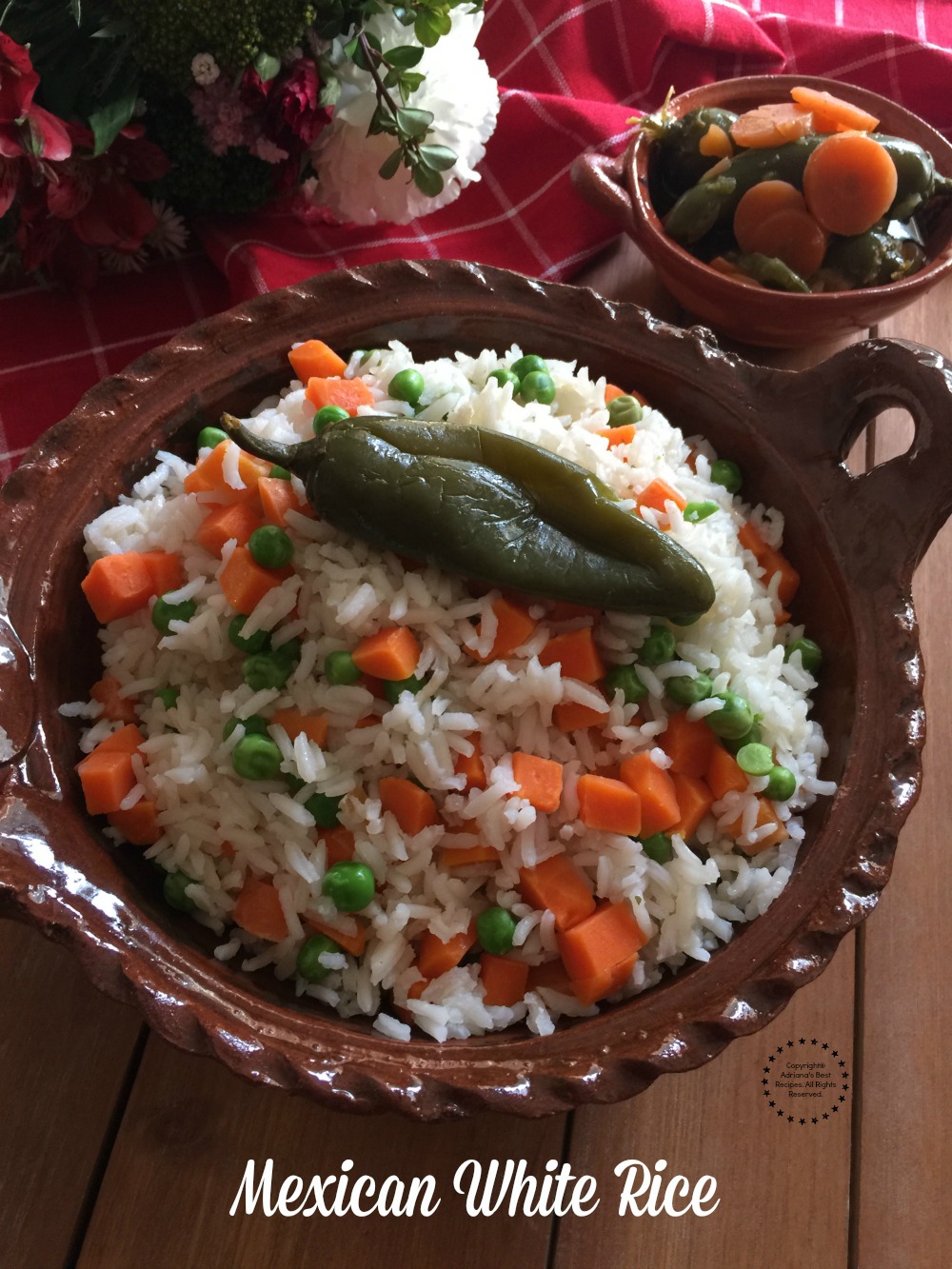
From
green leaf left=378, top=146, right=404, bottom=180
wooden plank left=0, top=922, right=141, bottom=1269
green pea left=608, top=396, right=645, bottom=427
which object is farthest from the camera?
green leaf left=378, top=146, right=404, bottom=180

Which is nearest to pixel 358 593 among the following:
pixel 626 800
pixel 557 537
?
pixel 557 537

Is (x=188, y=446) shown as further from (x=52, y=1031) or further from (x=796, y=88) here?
(x=796, y=88)

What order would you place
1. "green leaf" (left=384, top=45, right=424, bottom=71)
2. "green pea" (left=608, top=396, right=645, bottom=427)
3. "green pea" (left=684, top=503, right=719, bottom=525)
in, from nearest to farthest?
"green pea" (left=684, top=503, right=719, bottom=525) → "green pea" (left=608, top=396, right=645, bottom=427) → "green leaf" (left=384, top=45, right=424, bottom=71)

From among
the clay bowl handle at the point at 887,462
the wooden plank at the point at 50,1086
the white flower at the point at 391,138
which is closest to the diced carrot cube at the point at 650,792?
the clay bowl handle at the point at 887,462

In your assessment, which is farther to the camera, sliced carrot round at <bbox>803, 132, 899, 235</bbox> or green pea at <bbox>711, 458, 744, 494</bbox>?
sliced carrot round at <bbox>803, 132, 899, 235</bbox>

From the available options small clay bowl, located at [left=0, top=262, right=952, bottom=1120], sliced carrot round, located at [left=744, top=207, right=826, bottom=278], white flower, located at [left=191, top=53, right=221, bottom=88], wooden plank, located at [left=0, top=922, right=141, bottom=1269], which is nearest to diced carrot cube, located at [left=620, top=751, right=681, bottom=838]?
small clay bowl, located at [left=0, top=262, right=952, bottom=1120]

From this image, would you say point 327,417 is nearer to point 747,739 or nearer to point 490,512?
point 490,512

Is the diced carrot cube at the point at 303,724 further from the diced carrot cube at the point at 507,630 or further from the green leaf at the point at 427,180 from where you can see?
the green leaf at the point at 427,180

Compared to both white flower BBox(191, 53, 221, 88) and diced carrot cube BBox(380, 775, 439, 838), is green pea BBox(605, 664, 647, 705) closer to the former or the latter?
diced carrot cube BBox(380, 775, 439, 838)
